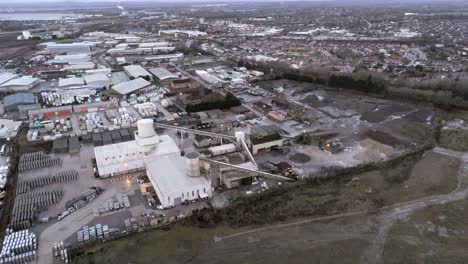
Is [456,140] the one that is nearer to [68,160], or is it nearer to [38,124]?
[68,160]

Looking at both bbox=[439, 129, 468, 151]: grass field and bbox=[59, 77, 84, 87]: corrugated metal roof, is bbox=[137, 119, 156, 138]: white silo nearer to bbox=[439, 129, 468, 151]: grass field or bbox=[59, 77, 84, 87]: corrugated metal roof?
bbox=[439, 129, 468, 151]: grass field

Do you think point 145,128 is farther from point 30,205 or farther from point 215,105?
point 215,105

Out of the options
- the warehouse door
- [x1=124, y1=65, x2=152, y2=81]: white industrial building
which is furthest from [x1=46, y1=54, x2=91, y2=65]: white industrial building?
the warehouse door

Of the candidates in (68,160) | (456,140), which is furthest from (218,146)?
(456,140)

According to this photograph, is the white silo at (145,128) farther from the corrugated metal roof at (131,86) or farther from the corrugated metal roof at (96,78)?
the corrugated metal roof at (96,78)

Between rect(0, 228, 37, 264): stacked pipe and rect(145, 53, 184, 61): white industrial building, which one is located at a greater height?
rect(145, 53, 184, 61): white industrial building

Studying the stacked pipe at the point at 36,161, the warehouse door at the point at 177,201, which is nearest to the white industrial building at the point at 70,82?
the stacked pipe at the point at 36,161
